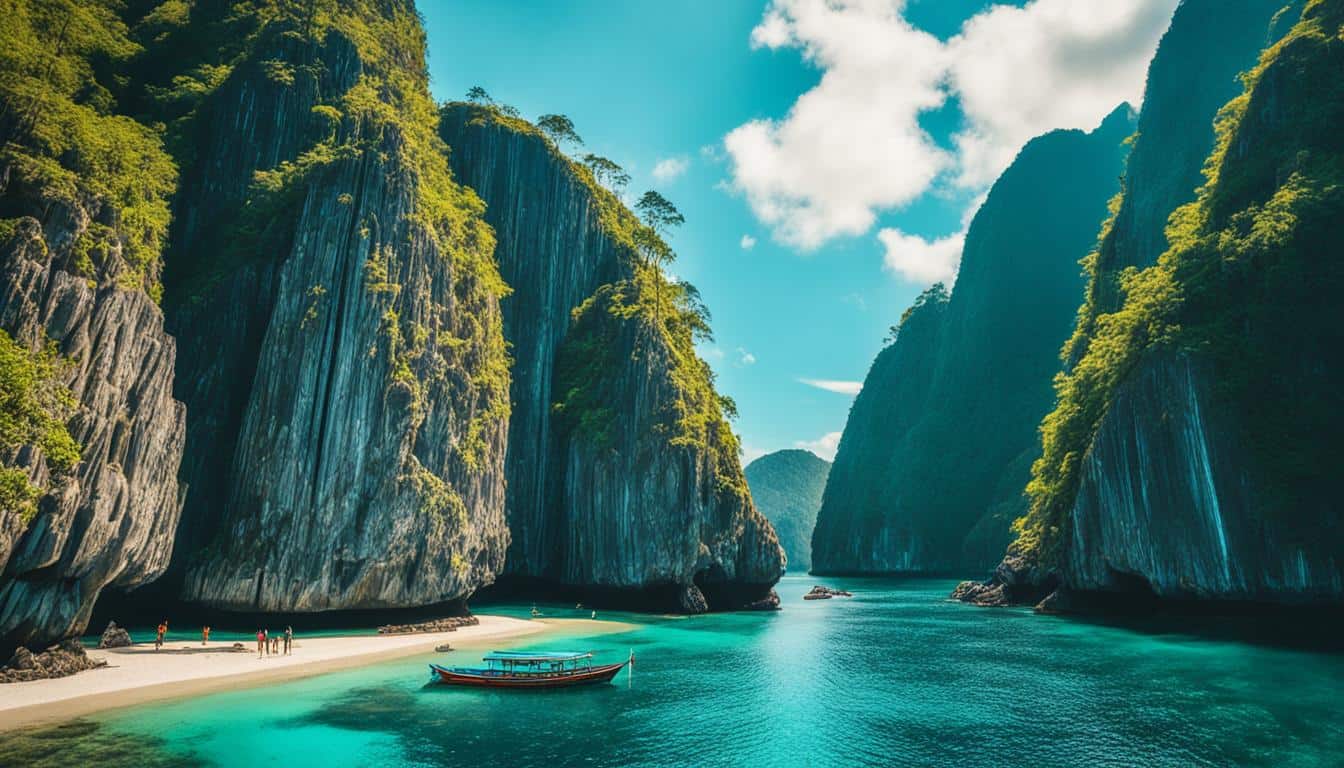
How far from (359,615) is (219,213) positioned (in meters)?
25.9

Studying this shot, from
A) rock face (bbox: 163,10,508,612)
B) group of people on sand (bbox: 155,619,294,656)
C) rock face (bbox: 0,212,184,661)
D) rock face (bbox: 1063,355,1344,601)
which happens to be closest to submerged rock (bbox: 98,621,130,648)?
group of people on sand (bbox: 155,619,294,656)

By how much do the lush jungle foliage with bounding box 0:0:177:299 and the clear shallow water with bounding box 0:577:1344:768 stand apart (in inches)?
747

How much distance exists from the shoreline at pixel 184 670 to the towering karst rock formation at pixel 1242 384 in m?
41.5

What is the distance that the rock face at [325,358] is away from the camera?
34.6 m

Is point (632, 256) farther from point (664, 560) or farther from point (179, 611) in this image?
point (179, 611)

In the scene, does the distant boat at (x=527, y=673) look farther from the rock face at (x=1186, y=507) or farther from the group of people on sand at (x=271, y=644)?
the rock face at (x=1186, y=507)

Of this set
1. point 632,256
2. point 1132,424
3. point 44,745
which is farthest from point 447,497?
point 1132,424

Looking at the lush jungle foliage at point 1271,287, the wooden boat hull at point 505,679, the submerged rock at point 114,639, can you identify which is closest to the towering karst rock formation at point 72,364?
the submerged rock at point 114,639

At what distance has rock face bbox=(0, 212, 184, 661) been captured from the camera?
72.6 ft

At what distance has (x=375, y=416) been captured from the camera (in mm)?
37656

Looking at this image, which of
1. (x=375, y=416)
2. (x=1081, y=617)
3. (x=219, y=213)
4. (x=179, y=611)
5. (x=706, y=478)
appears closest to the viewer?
(x=179, y=611)

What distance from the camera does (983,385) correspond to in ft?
469

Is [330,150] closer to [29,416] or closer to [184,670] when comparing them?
[29,416]

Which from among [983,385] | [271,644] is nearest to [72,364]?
[271,644]
